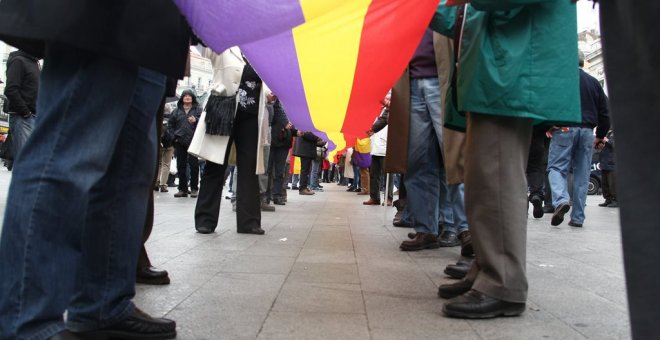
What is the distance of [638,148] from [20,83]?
706 centimetres

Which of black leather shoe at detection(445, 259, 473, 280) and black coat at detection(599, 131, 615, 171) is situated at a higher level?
black coat at detection(599, 131, 615, 171)

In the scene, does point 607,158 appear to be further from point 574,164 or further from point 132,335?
point 132,335

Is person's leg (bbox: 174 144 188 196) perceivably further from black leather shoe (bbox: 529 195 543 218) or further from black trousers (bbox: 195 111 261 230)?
black leather shoe (bbox: 529 195 543 218)

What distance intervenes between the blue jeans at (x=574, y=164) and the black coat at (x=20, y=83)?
7070mm

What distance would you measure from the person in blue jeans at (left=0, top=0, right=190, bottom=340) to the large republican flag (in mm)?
220

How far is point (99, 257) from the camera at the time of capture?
193cm

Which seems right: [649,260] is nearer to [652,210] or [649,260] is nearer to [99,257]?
[652,210]

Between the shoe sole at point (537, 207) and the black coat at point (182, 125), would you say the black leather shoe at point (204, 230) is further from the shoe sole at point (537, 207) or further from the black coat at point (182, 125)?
the black coat at point (182, 125)

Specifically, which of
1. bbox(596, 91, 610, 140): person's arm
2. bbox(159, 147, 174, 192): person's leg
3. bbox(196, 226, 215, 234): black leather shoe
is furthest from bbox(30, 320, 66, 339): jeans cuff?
bbox(159, 147, 174, 192): person's leg

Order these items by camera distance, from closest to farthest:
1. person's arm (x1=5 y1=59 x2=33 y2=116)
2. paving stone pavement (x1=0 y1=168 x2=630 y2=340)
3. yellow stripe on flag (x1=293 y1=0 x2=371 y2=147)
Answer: paving stone pavement (x1=0 y1=168 x2=630 y2=340) → yellow stripe on flag (x1=293 y1=0 x2=371 y2=147) → person's arm (x1=5 y1=59 x2=33 y2=116)

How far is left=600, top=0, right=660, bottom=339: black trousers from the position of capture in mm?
1071

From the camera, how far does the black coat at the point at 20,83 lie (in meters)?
6.47

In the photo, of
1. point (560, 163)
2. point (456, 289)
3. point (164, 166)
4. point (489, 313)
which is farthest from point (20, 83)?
point (560, 163)

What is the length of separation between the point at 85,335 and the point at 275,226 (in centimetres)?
444
